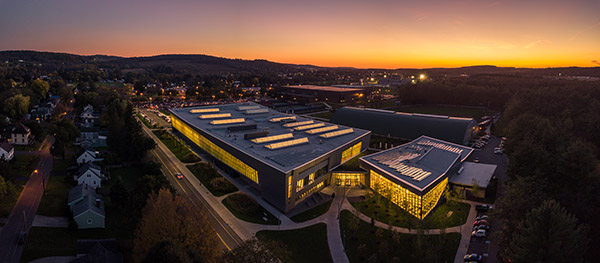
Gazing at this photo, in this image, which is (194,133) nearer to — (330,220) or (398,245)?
(330,220)

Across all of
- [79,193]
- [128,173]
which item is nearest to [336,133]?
[128,173]

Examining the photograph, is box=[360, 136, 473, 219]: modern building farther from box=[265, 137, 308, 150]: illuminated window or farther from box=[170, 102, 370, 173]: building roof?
box=[265, 137, 308, 150]: illuminated window

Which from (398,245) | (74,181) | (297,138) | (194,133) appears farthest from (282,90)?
(398,245)

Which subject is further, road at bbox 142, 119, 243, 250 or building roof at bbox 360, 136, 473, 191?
building roof at bbox 360, 136, 473, 191

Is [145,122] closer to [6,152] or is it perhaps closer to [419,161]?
[6,152]

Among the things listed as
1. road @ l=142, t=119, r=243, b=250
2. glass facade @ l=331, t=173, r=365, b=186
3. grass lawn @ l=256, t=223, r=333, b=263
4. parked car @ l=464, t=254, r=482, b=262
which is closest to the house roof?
road @ l=142, t=119, r=243, b=250

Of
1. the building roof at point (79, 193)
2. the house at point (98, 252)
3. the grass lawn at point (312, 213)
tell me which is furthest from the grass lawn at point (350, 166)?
the building roof at point (79, 193)
